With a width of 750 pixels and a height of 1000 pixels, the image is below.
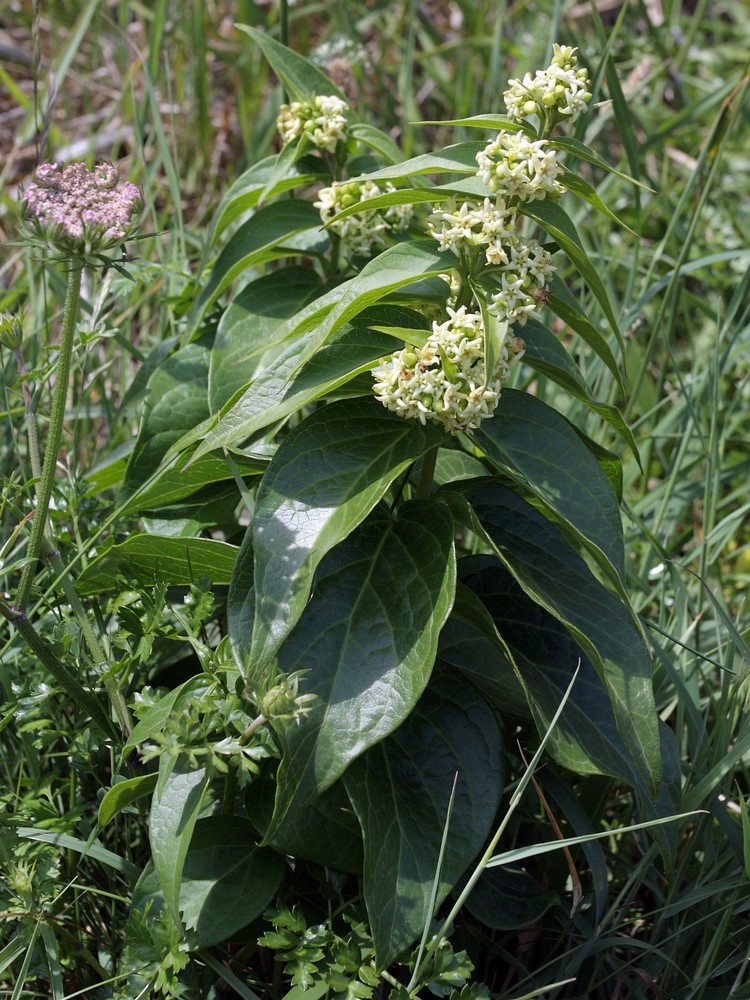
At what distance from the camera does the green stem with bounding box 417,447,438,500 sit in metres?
1.30

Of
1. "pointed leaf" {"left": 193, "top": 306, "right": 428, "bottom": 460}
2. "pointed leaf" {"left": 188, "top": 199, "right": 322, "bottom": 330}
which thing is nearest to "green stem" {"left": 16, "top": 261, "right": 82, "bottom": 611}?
"pointed leaf" {"left": 193, "top": 306, "right": 428, "bottom": 460}

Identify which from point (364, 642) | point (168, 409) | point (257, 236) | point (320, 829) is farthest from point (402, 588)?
point (257, 236)

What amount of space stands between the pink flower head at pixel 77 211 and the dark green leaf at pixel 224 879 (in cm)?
75

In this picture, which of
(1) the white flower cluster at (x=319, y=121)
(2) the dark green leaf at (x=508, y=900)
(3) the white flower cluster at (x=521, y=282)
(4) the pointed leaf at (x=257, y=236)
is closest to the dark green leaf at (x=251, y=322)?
(4) the pointed leaf at (x=257, y=236)

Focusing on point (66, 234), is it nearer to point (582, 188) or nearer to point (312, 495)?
point (312, 495)

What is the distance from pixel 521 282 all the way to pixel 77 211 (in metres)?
0.56

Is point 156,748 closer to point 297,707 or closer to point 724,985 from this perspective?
point 297,707

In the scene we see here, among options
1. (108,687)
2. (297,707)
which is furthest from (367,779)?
(108,687)

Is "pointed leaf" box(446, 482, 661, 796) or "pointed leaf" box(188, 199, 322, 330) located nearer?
"pointed leaf" box(446, 482, 661, 796)

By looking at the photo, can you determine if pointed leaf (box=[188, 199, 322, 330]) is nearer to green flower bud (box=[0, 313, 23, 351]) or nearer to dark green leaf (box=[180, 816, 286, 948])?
→ green flower bud (box=[0, 313, 23, 351])

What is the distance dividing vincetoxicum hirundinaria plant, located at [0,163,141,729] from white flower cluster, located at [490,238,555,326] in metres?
0.49

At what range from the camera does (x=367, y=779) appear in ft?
3.81

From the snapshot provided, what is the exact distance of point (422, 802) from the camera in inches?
47.1

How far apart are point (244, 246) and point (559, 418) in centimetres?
63
